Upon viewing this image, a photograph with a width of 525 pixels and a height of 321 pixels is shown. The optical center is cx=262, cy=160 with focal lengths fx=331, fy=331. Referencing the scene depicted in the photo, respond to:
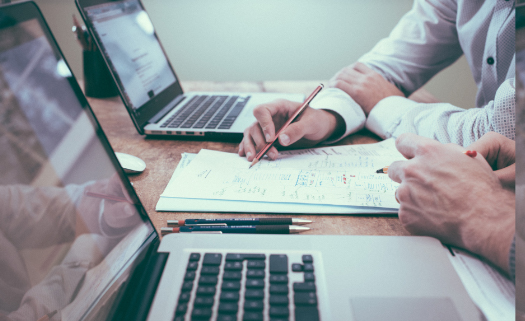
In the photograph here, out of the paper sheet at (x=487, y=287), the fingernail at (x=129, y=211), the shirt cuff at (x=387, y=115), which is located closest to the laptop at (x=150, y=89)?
the shirt cuff at (x=387, y=115)

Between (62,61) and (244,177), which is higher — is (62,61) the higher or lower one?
the higher one

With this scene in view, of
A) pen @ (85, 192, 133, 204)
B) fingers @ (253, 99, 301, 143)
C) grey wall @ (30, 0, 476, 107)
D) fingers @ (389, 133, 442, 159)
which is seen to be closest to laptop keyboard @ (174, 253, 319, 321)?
pen @ (85, 192, 133, 204)

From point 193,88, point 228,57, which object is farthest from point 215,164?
point 228,57

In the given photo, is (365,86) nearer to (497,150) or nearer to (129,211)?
(497,150)

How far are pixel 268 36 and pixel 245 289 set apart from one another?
198cm

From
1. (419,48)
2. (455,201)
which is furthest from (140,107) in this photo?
(419,48)

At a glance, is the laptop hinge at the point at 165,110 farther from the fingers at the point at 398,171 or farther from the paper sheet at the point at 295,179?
the fingers at the point at 398,171

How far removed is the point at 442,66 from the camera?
1.03 metres

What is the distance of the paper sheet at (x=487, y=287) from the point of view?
0.29 metres

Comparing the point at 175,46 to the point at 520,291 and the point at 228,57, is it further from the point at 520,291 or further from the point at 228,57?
the point at 520,291

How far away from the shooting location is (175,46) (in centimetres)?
209

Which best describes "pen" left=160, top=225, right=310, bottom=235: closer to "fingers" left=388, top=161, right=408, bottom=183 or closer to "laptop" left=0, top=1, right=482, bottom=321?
"laptop" left=0, top=1, right=482, bottom=321

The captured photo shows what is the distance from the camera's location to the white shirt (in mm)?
613

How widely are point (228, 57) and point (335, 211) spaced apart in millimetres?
1845
